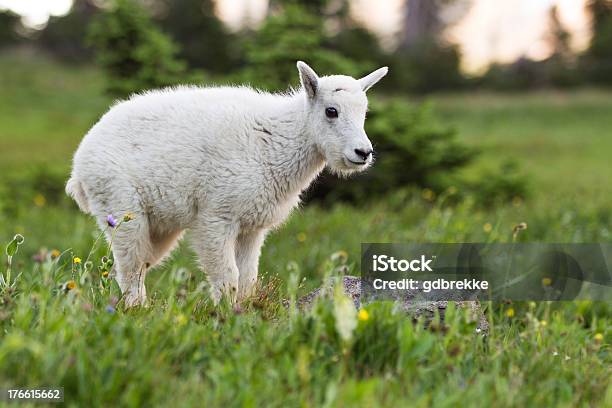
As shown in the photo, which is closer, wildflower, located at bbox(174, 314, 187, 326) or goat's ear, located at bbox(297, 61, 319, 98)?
wildflower, located at bbox(174, 314, 187, 326)

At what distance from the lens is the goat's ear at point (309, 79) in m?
5.64

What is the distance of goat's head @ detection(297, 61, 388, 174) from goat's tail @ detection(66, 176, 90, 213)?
6.48ft

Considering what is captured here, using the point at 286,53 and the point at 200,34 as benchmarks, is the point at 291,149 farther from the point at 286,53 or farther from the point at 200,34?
the point at 200,34

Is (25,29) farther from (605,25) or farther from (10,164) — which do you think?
(605,25)

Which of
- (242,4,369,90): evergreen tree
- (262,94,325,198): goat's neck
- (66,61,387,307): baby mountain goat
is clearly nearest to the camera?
(66,61,387,307): baby mountain goat

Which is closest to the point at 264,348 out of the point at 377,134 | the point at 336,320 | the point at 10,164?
the point at 336,320

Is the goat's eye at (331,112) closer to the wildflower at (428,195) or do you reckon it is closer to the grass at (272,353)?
the grass at (272,353)

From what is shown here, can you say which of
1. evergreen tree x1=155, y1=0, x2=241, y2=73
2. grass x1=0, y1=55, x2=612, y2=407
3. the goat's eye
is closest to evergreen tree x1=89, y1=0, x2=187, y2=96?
the goat's eye

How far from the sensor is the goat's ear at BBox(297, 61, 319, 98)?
5.64m

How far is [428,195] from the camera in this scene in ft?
40.8

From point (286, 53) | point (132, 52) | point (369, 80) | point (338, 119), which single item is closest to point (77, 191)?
point (338, 119)

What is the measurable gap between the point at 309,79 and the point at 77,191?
2142 millimetres

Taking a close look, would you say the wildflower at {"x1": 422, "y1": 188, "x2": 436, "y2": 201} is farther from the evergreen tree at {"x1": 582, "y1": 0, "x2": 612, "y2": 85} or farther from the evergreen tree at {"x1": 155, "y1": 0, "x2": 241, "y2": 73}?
the evergreen tree at {"x1": 582, "y1": 0, "x2": 612, "y2": 85}

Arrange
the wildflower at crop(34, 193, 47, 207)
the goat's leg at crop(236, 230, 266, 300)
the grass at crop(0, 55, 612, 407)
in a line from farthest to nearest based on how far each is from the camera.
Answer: the wildflower at crop(34, 193, 47, 207)
the goat's leg at crop(236, 230, 266, 300)
the grass at crop(0, 55, 612, 407)
